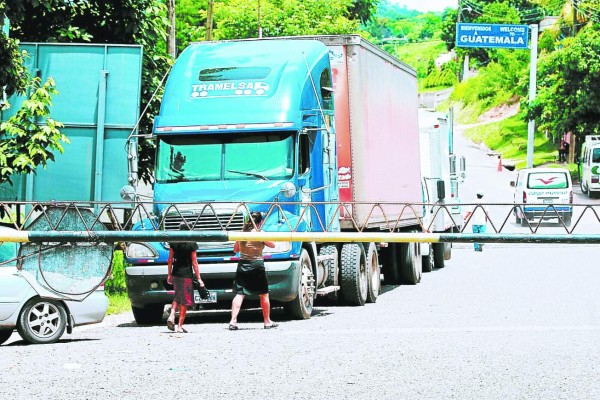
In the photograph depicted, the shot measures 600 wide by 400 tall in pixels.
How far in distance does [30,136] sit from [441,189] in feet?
39.7

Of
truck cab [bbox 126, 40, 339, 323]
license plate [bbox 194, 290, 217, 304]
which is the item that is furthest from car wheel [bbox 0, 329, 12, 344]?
license plate [bbox 194, 290, 217, 304]

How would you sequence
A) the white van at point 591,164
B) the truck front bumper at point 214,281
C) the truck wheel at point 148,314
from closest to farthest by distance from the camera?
the truck front bumper at point 214,281, the truck wheel at point 148,314, the white van at point 591,164

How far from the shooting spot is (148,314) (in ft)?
59.5

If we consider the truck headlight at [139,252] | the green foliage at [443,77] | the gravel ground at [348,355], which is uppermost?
the green foliage at [443,77]

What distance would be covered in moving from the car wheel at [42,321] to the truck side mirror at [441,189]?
15.0 m

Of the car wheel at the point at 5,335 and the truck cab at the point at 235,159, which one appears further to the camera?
the truck cab at the point at 235,159

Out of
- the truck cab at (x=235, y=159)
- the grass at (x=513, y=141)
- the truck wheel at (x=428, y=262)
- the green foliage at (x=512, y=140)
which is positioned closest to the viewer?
the truck cab at (x=235, y=159)

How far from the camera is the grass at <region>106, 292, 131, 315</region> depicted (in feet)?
64.6

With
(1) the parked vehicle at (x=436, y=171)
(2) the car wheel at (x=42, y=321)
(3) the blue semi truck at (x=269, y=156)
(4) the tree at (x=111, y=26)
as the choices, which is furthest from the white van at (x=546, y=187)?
(2) the car wheel at (x=42, y=321)

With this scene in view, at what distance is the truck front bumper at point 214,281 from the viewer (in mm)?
17188

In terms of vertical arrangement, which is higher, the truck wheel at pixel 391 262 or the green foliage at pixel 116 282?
the truck wheel at pixel 391 262

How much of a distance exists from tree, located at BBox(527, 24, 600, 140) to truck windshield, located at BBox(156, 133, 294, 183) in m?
44.8

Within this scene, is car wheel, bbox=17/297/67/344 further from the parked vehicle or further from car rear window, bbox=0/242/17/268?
the parked vehicle

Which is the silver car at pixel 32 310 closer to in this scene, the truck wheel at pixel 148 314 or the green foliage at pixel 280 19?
the truck wheel at pixel 148 314
